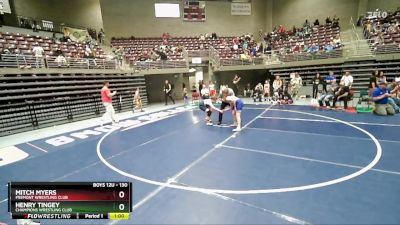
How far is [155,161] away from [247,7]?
2534cm

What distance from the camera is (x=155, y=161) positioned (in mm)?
5609

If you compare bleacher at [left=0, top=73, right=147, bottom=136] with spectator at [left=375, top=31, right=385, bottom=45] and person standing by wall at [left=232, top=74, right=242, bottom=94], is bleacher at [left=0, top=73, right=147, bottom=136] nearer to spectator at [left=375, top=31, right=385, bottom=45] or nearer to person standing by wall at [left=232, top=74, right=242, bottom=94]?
person standing by wall at [left=232, top=74, right=242, bottom=94]

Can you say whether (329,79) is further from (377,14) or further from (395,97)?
(377,14)

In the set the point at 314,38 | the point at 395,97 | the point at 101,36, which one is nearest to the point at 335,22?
the point at 314,38

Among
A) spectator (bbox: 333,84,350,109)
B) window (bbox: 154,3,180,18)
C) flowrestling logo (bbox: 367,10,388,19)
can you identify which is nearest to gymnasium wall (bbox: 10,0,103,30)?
window (bbox: 154,3,180,18)

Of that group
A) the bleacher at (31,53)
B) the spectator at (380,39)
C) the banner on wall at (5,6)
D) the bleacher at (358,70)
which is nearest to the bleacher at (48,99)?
the bleacher at (31,53)

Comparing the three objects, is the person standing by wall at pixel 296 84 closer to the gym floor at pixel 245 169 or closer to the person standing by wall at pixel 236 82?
the person standing by wall at pixel 236 82

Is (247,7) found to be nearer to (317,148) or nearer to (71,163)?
(317,148)

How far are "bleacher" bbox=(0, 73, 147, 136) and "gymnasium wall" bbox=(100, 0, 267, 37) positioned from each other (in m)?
10.6

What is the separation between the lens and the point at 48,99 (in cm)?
1148

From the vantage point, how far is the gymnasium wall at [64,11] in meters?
18.2

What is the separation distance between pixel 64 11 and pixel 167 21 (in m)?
9.64

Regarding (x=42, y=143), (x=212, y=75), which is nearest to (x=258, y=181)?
(x=42, y=143)
